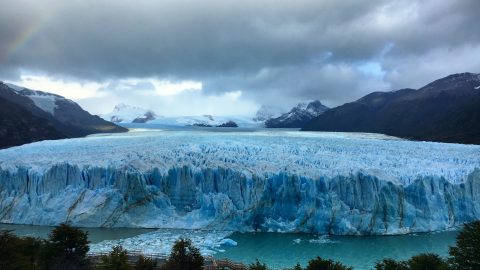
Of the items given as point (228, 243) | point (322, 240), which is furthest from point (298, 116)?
point (228, 243)

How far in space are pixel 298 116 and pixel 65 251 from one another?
523ft

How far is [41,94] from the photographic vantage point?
410ft

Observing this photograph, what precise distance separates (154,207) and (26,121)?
59550 millimetres

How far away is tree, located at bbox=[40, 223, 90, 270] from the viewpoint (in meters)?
14.1

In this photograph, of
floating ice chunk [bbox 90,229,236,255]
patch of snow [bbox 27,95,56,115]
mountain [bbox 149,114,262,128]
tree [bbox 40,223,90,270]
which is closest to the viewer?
tree [bbox 40,223,90,270]

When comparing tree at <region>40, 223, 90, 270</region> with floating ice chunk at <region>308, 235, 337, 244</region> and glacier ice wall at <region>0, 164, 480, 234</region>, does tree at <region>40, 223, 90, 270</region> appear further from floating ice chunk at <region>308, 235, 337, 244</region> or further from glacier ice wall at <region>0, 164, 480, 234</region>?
floating ice chunk at <region>308, 235, 337, 244</region>

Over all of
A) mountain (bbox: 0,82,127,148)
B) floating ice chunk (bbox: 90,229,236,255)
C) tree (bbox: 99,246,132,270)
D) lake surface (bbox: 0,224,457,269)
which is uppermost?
mountain (bbox: 0,82,127,148)

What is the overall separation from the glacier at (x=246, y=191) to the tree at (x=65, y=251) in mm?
8196

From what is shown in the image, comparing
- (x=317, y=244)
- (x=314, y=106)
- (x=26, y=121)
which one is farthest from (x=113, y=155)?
(x=314, y=106)

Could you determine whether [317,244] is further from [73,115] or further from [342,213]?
[73,115]

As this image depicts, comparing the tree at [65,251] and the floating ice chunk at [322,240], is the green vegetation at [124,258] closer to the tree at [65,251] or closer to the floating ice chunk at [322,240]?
the tree at [65,251]

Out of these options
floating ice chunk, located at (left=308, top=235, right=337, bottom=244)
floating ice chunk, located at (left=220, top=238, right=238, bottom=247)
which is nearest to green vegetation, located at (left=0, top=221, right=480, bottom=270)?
floating ice chunk, located at (left=220, top=238, right=238, bottom=247)

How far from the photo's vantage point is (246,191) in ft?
78.2

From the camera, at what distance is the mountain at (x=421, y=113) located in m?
77.8
